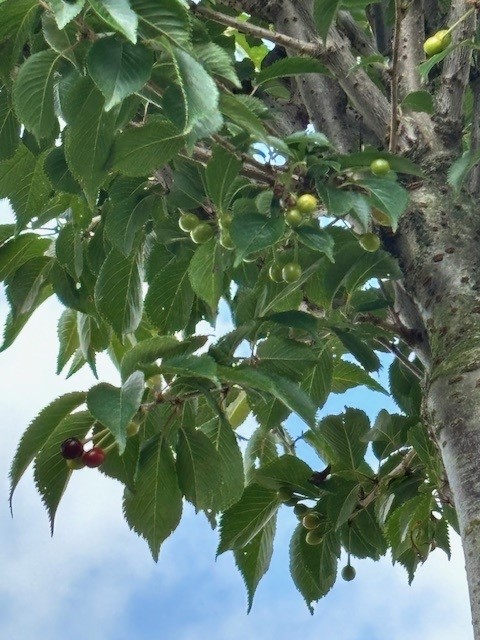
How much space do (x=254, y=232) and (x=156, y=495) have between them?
22.9 inches

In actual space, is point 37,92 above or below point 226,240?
above

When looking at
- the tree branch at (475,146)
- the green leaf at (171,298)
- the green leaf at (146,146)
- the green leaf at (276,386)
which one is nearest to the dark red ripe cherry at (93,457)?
the green leaf at (276,386)

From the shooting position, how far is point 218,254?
1949 millimetres

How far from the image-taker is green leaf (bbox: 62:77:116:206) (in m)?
1.60

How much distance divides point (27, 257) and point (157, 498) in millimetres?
814

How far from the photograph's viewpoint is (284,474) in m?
2.25

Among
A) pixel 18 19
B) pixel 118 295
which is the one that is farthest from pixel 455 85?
pixel 18 19

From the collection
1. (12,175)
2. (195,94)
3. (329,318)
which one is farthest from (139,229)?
(195,94)

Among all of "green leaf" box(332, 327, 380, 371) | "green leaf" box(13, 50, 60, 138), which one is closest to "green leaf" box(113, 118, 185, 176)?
"green leaf" box(13, 50, 60, 138)

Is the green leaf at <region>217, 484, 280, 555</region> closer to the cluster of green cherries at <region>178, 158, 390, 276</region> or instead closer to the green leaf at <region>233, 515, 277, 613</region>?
the green leaf at <region>233, 515, 277, 613</region>

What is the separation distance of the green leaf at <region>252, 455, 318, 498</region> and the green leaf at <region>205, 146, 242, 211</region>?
712 millimetres

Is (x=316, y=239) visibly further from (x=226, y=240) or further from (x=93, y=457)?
(x=93, y=457)

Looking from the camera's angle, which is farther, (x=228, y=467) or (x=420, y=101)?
(x=420, y=101)

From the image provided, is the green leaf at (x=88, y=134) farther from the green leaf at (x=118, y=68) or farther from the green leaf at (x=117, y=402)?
the green leaf at (x=117, y=402)
